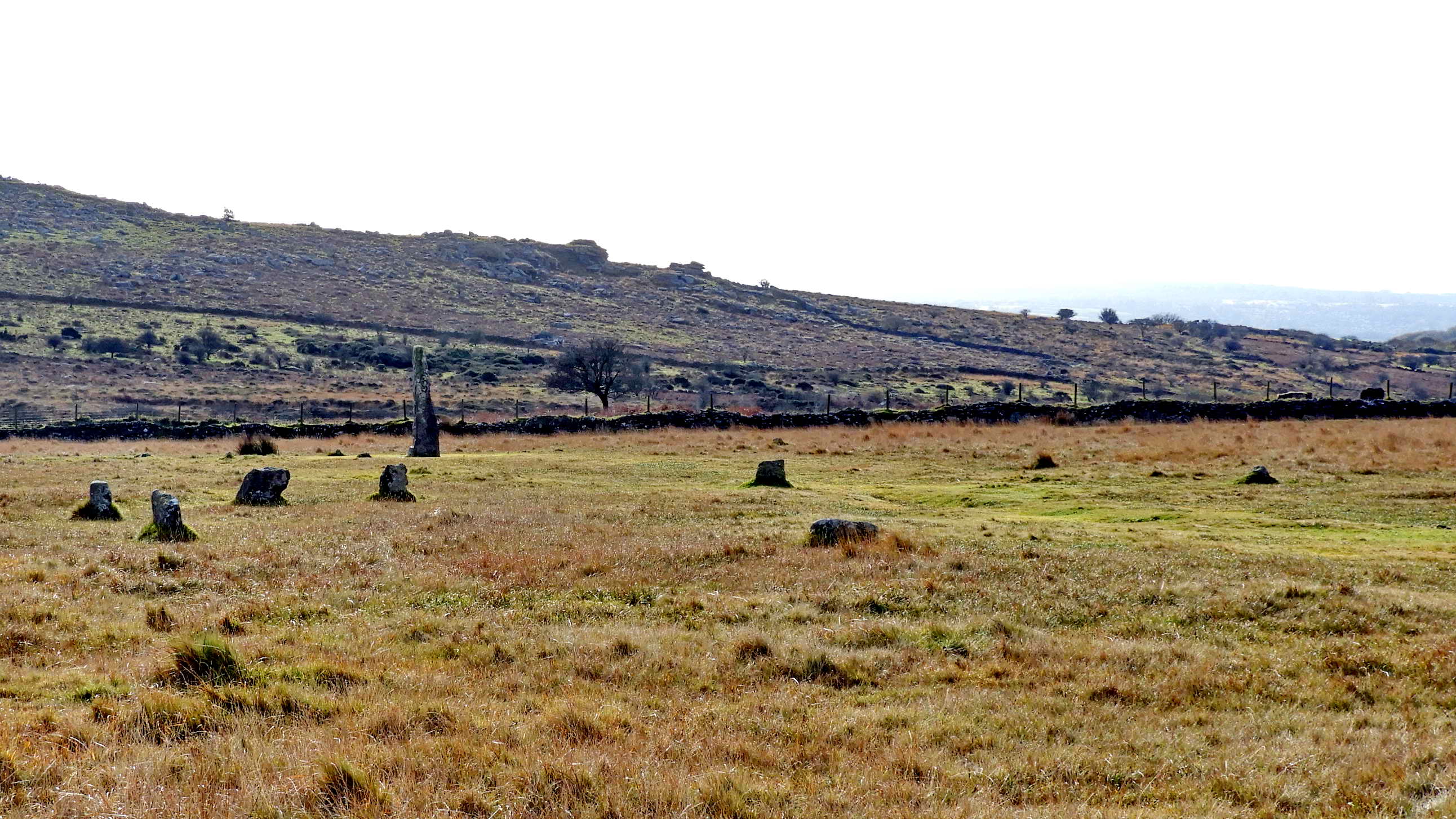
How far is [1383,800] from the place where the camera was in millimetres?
6559

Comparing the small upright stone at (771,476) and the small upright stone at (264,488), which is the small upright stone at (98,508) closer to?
the small upright stone at (264,488)

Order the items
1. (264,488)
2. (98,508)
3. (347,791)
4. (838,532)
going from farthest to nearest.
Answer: (264,488) → (98,508) → (838,532) → (347,791)

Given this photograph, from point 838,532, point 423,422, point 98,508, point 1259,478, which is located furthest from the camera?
point 423,422

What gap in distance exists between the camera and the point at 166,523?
1688cm

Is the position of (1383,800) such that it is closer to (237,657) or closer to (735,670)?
(735,670)

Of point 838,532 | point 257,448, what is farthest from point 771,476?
point 257,448

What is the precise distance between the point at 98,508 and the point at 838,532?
13.8 metres

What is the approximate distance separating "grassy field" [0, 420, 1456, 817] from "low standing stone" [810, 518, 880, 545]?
1.50ft

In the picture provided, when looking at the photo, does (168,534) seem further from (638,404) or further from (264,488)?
(638,404)

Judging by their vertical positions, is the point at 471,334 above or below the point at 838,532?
above

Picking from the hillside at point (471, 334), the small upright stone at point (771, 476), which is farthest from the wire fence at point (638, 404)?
the small upright stone at point (771, 476)

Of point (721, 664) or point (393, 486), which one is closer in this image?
point (721, 664)

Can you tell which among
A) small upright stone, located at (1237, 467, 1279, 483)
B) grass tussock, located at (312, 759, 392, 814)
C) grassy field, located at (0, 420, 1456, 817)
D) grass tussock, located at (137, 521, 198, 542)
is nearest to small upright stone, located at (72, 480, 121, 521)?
grassy field, located at (0, 420, 1456, 817)

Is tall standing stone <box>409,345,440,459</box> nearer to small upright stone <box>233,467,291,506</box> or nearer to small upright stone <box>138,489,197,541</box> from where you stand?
small upright stone <box>233,467,291,506</box>
